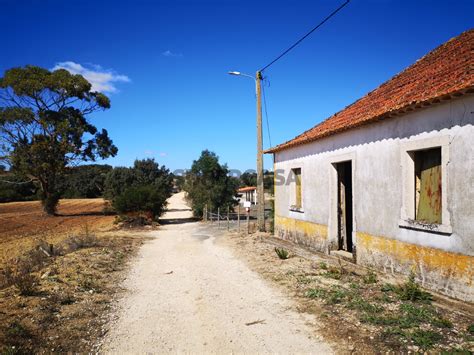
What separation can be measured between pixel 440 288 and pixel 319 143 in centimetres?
569

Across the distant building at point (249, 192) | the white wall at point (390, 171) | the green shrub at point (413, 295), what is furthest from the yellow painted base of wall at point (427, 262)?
the distant building at point (249, 192)

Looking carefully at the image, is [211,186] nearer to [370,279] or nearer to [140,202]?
[140,202]

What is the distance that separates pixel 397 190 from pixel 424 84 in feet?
7.73

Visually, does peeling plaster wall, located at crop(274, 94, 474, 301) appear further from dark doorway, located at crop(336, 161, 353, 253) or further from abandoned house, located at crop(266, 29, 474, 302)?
dark doorway, located at crop(336, 161, 353, 253)

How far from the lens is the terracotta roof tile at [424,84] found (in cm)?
623

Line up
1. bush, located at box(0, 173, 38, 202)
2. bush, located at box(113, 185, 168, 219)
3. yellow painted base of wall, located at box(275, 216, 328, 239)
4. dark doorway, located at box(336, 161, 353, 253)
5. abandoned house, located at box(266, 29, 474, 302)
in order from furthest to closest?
bush, located at box(0, 173, 38, 202) < bush, located at box(113, 185, 168, 219) < yellow painted base of wall, located at box(275, 216, 328, 239) < dark doorway, located at box(336, 161, 353, 253) < abandoned house, located at box(266, 29, 474, 302)

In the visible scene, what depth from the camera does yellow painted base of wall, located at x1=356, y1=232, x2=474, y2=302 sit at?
568 cm

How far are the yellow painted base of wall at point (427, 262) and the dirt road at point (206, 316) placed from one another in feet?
8.53

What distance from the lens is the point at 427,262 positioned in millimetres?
6453

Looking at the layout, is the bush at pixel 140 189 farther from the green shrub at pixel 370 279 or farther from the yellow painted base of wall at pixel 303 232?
the green shrub at pixel 370 279

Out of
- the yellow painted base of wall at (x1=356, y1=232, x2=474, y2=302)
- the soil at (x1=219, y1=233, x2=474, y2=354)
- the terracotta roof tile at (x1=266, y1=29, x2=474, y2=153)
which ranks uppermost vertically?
the terracotta roof tile at (x1=266, y1=29, x2=474, y2=153)

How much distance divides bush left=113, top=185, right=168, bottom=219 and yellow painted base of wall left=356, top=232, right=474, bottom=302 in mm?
15042

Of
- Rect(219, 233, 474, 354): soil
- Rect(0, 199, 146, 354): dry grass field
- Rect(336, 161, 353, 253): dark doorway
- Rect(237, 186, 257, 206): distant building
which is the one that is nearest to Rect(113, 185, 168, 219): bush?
Rect(0, 199, 146, 354): dry grass field

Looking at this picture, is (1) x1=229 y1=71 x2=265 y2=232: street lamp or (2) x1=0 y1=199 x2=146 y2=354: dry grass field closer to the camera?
(2) x1=0 y1=199 x2=146 y2=354: dry grass field
